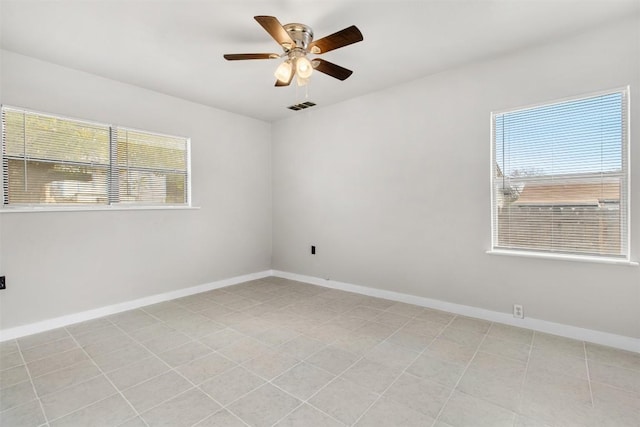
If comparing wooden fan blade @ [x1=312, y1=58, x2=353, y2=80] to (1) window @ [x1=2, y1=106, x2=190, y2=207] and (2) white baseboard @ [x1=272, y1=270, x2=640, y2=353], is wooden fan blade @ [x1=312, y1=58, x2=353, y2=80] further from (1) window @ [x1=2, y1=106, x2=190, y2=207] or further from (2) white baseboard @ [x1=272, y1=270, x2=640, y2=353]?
(2) white baseboard @ [x1=272, y1=270, x2=640, y2=353]

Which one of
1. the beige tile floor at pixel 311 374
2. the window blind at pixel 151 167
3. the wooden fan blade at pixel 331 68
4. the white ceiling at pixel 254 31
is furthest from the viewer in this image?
the window blind at pixel 151 167

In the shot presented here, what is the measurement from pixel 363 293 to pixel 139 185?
314cm

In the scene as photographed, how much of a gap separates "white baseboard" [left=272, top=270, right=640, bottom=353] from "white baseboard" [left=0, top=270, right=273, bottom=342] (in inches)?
67.6

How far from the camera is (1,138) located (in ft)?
8.89

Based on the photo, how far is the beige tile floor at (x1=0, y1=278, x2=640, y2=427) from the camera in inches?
67.7

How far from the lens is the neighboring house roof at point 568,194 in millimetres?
2520

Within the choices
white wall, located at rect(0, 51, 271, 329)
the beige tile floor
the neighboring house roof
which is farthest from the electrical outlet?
white wall, located at rect(0, 51, 271, 329)

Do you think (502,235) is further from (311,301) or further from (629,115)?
(311,301)

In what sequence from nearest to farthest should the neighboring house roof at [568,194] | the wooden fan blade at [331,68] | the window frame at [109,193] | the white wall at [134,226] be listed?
the wooden fan blade at [331,68] < the neighboring house roof at [568,194] < the window frame at [109,193] < the white wall at [134,226]

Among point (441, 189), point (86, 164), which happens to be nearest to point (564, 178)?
point (441, 189)

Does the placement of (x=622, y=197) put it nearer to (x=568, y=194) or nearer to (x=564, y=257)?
(x=568, y=194)

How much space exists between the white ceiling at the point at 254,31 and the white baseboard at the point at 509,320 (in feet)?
8.35

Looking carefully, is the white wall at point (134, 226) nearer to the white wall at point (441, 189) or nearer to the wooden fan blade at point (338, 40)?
the white wall at point (441, 189)

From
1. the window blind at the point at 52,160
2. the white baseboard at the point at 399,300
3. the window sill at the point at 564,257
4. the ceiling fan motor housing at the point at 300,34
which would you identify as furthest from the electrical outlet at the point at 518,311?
the window blind at the point at 52,160
